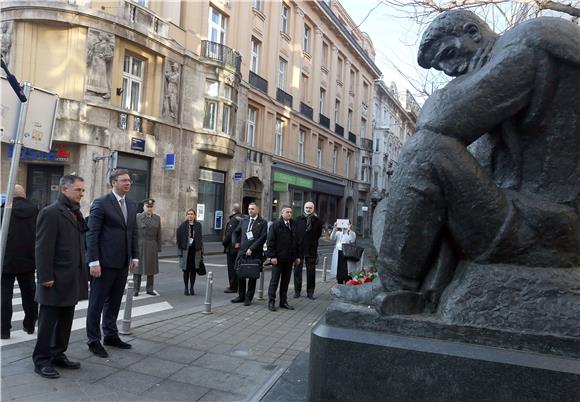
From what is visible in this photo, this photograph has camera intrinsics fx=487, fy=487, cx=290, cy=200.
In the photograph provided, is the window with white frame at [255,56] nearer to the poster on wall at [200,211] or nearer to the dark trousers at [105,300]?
the poster on wall at [200,211]

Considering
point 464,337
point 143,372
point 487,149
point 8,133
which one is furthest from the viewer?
point 8,133

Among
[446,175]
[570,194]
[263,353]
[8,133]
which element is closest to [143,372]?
[263,353]

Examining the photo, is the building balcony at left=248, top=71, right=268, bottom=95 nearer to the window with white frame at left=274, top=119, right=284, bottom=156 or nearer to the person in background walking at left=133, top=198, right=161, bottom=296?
the window with white frame at left=274, top=119, right=284, bottom=156

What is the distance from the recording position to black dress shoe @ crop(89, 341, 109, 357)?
476 cm

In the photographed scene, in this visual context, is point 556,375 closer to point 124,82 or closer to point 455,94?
point 455,94

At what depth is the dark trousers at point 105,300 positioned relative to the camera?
4922 millimetres

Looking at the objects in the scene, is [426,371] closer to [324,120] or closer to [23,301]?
[23,301]

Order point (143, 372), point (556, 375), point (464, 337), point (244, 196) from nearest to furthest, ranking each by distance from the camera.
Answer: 1. point (556, 375)
2. point (464, 337)
3. point (143, 372)
4. point (244, 196)

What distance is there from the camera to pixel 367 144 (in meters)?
50.7

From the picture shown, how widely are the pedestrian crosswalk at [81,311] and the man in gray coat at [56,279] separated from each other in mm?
1318

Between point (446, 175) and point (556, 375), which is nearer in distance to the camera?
point (556, 375)

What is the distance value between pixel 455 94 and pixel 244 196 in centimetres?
2639

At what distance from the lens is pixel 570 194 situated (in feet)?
8.15

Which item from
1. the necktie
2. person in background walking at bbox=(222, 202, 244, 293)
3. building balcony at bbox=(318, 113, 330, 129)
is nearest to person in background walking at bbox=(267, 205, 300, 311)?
person in background walking at bbox=(222, 202, 244, 293)
